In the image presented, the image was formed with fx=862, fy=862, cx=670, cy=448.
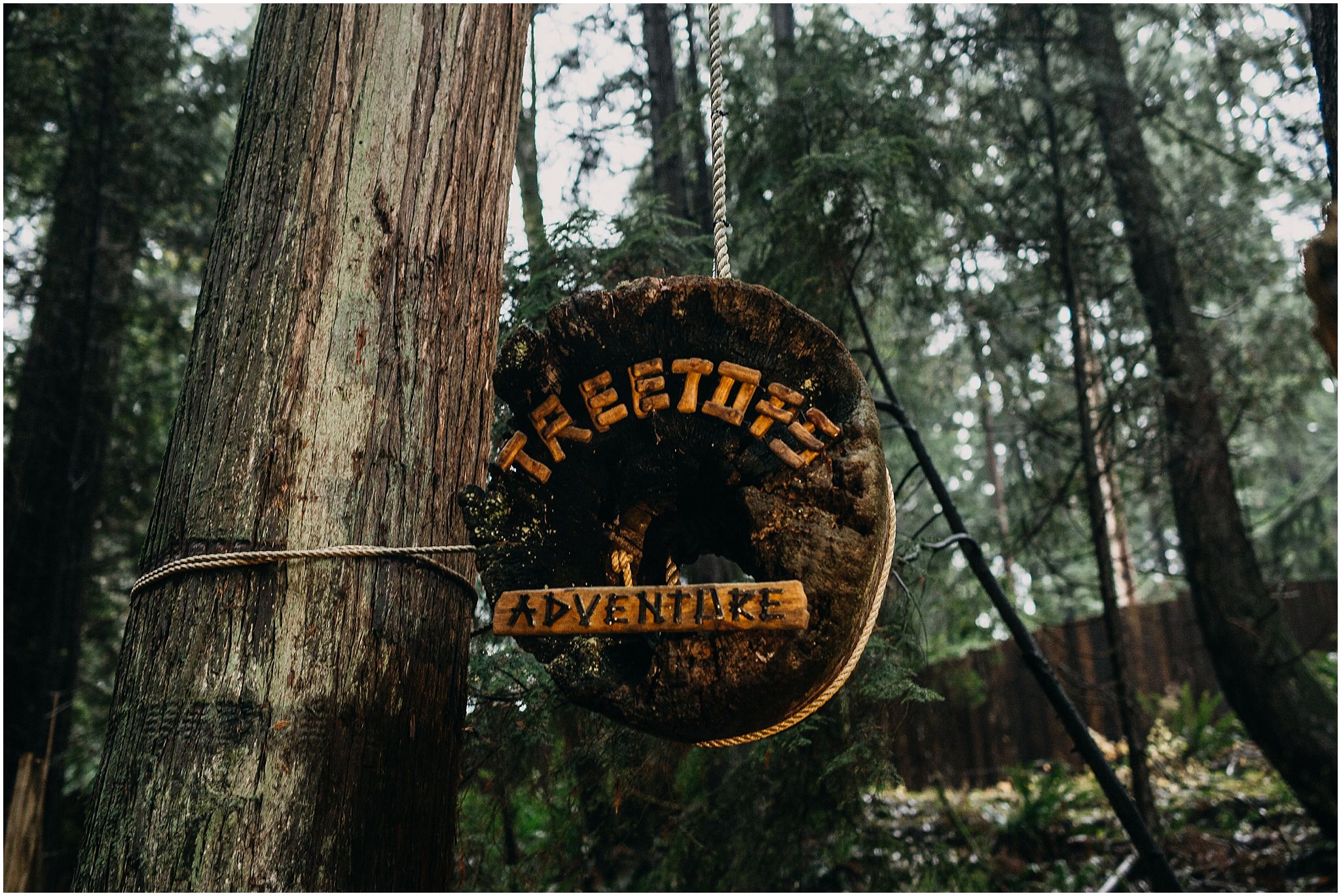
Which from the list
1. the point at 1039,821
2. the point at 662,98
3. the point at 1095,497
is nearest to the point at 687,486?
the point at 1095,497

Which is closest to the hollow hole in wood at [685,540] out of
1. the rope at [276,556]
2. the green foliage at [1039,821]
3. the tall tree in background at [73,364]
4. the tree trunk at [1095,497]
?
the rope at [276,556]

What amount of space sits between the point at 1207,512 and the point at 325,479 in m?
6.62

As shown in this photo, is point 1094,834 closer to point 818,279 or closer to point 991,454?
point 818,279

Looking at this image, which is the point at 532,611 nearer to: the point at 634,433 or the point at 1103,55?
the point at 634,433

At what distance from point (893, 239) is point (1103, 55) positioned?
4.23m

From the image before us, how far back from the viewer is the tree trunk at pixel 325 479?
4.97 feet

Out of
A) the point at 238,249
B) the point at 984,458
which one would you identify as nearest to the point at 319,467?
the point at 238,249

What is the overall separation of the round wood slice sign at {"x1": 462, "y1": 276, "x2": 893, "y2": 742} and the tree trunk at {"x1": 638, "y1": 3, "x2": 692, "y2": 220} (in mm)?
4678

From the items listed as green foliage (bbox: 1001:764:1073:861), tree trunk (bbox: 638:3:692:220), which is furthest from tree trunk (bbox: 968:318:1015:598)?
tree trunk (bbox: 638:3:692:220)

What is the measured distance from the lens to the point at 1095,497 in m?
5.71

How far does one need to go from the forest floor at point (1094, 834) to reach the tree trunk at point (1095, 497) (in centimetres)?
92

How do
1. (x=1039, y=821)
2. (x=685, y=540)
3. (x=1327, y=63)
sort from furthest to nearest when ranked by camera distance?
(x=1039, y=821) < (x=1327, y=63) < (x=685, y=540)

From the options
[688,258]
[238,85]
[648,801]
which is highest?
[238,85]

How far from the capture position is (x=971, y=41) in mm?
7227
